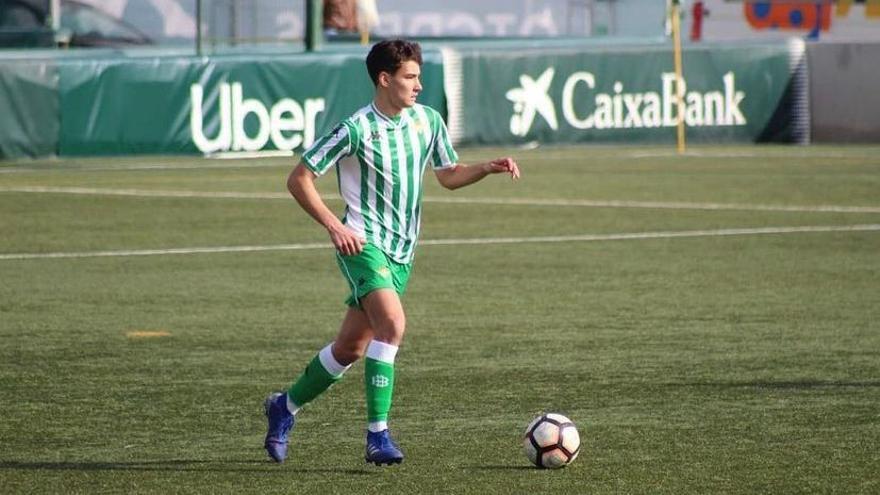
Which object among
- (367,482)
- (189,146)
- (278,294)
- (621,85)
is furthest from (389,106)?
(621,85)

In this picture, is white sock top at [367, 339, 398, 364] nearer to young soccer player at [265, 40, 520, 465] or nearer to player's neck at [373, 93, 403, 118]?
young soccer player at [265, 40, 520, 465]

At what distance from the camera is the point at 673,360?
34.9 ft

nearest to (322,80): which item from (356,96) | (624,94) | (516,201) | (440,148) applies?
(356,96)

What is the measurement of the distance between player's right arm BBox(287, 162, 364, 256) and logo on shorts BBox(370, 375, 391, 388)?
485 mm

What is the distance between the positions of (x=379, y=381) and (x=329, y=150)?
91 centimetres

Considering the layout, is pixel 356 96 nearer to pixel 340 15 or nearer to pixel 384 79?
pixel 340 15

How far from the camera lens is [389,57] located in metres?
7.81

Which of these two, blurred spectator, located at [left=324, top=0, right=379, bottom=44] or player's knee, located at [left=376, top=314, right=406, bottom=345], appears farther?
blurred spectator, located at [left=324, top=0, right=379, bottom=44]

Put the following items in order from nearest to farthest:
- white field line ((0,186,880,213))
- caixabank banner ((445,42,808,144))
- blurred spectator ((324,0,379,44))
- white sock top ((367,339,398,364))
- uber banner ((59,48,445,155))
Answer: white sock top ((367,339,398,364))
white field line ((0,186,880,213))
uber banner ((59,48,445,155))
caixabank banner ((445,42,808,144))
blurred spectator ((324,0,379,44))

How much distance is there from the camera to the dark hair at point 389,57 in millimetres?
7785

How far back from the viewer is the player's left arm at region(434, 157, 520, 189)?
8.03m

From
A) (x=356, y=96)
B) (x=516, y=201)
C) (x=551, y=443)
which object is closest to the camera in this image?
(x=551, y=443)

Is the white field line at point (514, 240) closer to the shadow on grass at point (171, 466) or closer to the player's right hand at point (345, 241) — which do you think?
the shadow on grass at point (171, 466)

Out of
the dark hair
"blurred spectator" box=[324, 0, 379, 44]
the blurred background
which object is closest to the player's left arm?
the dark hair
